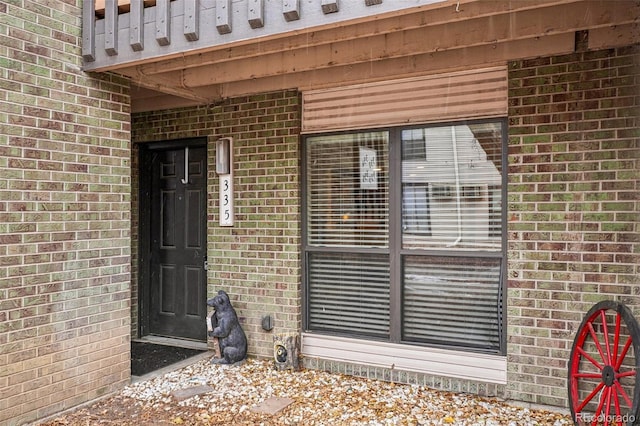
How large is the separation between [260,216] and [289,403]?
1.78m

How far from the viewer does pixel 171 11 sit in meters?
3.24

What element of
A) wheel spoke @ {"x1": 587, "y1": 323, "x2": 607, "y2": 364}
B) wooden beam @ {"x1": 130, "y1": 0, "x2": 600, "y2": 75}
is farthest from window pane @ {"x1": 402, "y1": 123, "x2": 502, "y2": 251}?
wooden beam @ {"x1": 130, "y1": 0, "x2": 600, "y2": 75}

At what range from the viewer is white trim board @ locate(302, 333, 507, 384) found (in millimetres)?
3660

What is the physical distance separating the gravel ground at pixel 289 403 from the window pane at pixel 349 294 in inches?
18.1

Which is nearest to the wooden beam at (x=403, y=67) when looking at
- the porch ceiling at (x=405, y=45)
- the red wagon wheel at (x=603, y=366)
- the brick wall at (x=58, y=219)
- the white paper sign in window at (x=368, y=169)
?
the porch ceiling at (x=405, y=45)

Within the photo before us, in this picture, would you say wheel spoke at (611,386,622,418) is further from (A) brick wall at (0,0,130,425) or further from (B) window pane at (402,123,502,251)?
(A) brick wall at (0,0,130,425)

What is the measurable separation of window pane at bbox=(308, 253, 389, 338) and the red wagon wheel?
150 centimetres

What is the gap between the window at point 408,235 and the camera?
3748 millimetres

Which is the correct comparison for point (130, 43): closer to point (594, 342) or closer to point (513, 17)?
point (513, 17)

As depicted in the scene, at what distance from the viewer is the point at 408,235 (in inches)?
159

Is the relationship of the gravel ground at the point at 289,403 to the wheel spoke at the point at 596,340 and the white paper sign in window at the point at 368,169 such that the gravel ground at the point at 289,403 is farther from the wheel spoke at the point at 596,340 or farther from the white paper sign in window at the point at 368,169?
the white paper sign in window at the point at 368,169

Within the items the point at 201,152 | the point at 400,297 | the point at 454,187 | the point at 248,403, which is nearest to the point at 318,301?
the point at 400,297

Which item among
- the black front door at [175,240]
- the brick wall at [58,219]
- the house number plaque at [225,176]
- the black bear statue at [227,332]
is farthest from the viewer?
the black front door at [175,240]

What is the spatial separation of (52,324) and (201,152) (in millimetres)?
2365
